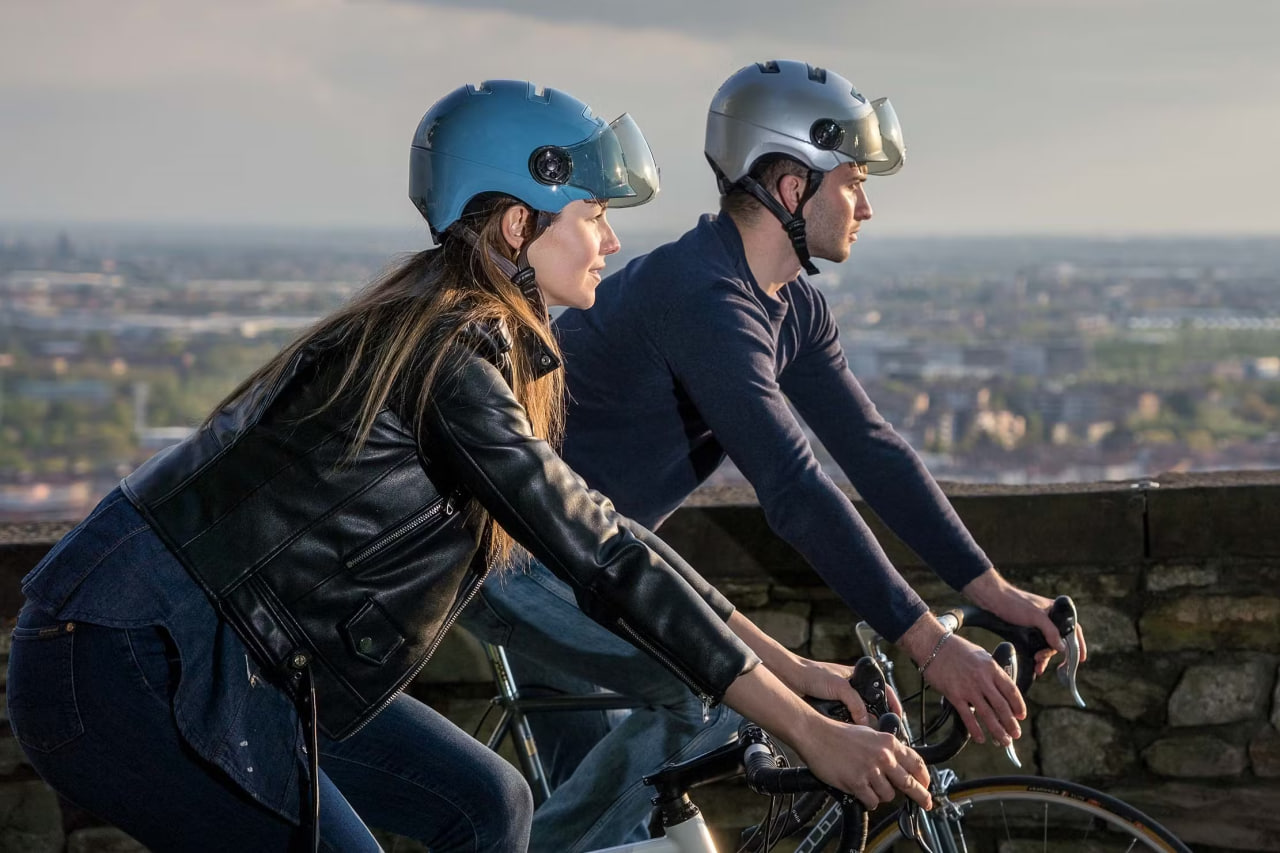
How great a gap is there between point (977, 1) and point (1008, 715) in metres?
50.5

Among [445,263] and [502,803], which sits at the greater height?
[445,263]

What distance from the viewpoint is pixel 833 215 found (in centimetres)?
305

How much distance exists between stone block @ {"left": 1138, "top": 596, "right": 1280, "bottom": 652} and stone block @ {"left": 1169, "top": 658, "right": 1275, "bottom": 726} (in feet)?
0.18

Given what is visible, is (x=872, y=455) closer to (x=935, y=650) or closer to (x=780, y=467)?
(x=780, y=467)

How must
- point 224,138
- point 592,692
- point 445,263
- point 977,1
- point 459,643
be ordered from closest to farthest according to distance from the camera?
1. point 445,263
2. point 592,692
3. point 459,643
4. point 977,1
5. point 224,138

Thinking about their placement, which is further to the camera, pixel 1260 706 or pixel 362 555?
pixel 1260 706

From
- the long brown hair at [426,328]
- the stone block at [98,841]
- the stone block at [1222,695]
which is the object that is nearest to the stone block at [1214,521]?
the stone block at [1222,695]

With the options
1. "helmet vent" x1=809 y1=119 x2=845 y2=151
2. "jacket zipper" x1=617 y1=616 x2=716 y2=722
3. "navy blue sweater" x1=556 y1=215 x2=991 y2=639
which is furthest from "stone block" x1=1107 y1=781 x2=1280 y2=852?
"jacket zipper" x1=617 y1=616 x2=716 y2=722

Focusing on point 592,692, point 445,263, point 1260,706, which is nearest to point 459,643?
point 592,692

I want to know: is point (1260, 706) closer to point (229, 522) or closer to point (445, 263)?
point (445, 263)

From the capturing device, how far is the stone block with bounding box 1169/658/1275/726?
3.70 meters

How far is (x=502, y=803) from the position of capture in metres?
2.17

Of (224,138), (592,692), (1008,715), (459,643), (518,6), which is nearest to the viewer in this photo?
(1008,715)

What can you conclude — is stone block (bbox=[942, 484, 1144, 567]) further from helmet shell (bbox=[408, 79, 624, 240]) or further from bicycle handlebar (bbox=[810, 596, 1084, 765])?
helmet shell (bbox=[408, 79, 624, 240])
